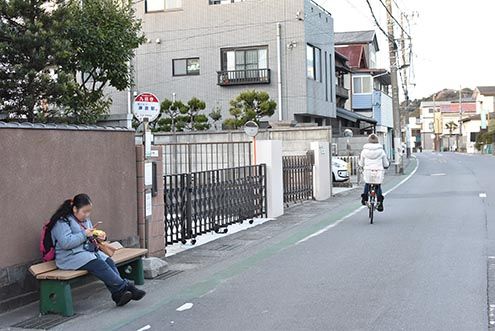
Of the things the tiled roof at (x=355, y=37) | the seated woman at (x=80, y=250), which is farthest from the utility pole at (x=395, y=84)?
the seated woman at (x=80, y=250)

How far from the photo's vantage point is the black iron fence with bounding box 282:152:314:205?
58.3 ft

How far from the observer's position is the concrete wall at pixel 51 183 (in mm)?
6969

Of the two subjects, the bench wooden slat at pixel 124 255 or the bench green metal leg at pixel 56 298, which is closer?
the bench green metal leg at pixel 56 298

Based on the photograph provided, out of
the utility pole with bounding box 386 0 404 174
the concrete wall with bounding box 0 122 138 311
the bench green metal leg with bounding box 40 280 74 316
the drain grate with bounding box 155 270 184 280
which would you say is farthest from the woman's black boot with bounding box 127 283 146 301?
the utility pole with bounding box 386 0 404 174

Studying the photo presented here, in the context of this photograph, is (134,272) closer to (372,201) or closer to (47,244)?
(47,244)

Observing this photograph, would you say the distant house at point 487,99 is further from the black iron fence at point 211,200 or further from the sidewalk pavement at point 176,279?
the black iron fence at point 211,200

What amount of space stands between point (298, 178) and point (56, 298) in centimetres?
1215

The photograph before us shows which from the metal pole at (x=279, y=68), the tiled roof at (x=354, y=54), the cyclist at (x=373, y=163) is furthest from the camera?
the tiled roof at (x=354, y=54)

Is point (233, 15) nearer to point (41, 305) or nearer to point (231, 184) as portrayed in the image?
point (231, 184)

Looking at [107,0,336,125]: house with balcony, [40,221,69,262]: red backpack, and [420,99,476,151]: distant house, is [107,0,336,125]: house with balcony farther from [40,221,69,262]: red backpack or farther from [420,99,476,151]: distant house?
[420,99,476,151]: distant house

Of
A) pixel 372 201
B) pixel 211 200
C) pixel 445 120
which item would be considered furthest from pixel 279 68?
pixel 445 120

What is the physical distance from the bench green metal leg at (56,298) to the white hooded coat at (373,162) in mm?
8480

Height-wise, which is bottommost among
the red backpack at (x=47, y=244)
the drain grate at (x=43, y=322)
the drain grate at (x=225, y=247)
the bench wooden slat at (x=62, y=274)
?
the drain grate at (x=43, y=322)

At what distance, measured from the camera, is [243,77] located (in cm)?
3192
